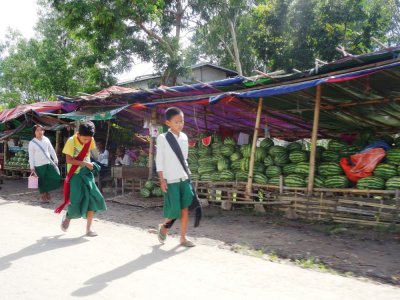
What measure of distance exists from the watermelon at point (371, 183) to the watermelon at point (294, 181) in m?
1.13

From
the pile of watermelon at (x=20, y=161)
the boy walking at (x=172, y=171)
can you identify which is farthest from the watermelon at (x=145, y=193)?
the pile of watermelon at (x=20, y=161)

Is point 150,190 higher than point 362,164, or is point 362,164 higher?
point 362,164

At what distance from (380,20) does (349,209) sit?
1335 centimetres

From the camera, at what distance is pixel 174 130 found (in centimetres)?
536

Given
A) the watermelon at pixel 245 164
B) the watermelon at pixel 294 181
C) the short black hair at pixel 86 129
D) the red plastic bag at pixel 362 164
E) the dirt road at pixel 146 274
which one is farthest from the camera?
the watermelon at pixel 245 164

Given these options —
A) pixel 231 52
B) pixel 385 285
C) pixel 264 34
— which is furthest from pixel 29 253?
pixel 231 52

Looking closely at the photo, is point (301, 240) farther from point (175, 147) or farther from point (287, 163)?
point (287, 163)

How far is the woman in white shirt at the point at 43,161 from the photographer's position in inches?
391

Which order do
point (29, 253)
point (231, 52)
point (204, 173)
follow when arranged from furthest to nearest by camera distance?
1. point (231, 52)
2. point (204, 173)
3. point (29, 253)

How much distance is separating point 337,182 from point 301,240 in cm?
197

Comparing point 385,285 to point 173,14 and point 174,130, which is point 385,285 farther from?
point 173,14

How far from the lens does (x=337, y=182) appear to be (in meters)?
7.64

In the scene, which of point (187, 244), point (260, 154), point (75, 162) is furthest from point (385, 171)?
point (75, 162)

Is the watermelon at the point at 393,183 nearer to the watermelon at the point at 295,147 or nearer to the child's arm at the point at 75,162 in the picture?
the watermelon at the point at 295,147
